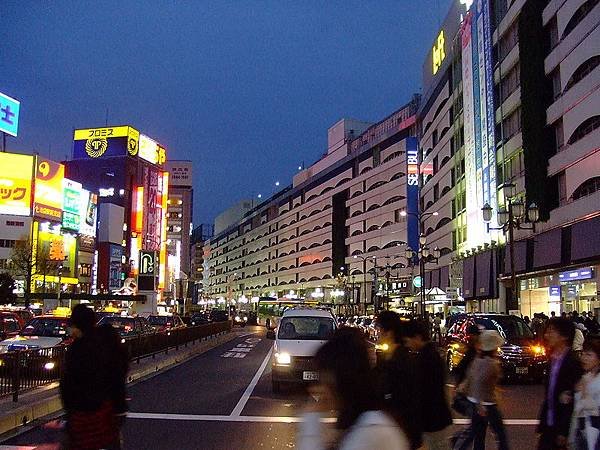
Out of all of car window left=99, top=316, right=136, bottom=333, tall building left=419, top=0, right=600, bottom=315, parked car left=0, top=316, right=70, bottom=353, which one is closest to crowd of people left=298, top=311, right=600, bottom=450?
parked car left=0, top=316, right=70, bottom=353

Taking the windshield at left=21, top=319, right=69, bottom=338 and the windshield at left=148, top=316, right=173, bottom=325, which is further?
the windshield at left=148, top=316, right=173, bottom=325

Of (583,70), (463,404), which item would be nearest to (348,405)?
(463,404)

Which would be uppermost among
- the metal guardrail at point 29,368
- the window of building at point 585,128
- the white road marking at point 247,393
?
the window of building at point 585,128

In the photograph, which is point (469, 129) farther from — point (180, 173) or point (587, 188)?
point (180, 173)

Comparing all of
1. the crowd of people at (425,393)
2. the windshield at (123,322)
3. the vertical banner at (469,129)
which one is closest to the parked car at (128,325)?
the windshield at (123,322)

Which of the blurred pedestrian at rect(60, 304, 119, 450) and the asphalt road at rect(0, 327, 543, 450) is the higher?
the blurred pedestrian at rect(60, 304, 119, 450)

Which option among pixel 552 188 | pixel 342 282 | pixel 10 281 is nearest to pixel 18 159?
pixel 10 281

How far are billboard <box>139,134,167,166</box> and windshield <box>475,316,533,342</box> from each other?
10473 cm

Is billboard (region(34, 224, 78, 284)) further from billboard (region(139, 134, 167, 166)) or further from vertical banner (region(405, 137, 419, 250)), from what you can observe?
vertical banner (region(405, 137, 419, 250))

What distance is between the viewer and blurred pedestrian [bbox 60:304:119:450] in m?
6.01

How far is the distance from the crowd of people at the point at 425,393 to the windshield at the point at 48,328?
15.3 m

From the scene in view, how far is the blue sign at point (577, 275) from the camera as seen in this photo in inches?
1304

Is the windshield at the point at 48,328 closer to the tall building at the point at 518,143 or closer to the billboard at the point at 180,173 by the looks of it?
the tall building at the point at 518,143

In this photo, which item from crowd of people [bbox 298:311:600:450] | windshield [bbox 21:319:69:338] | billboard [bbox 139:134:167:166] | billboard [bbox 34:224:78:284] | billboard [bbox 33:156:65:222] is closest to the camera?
crowd of people [bbox 298:311:600:450]
